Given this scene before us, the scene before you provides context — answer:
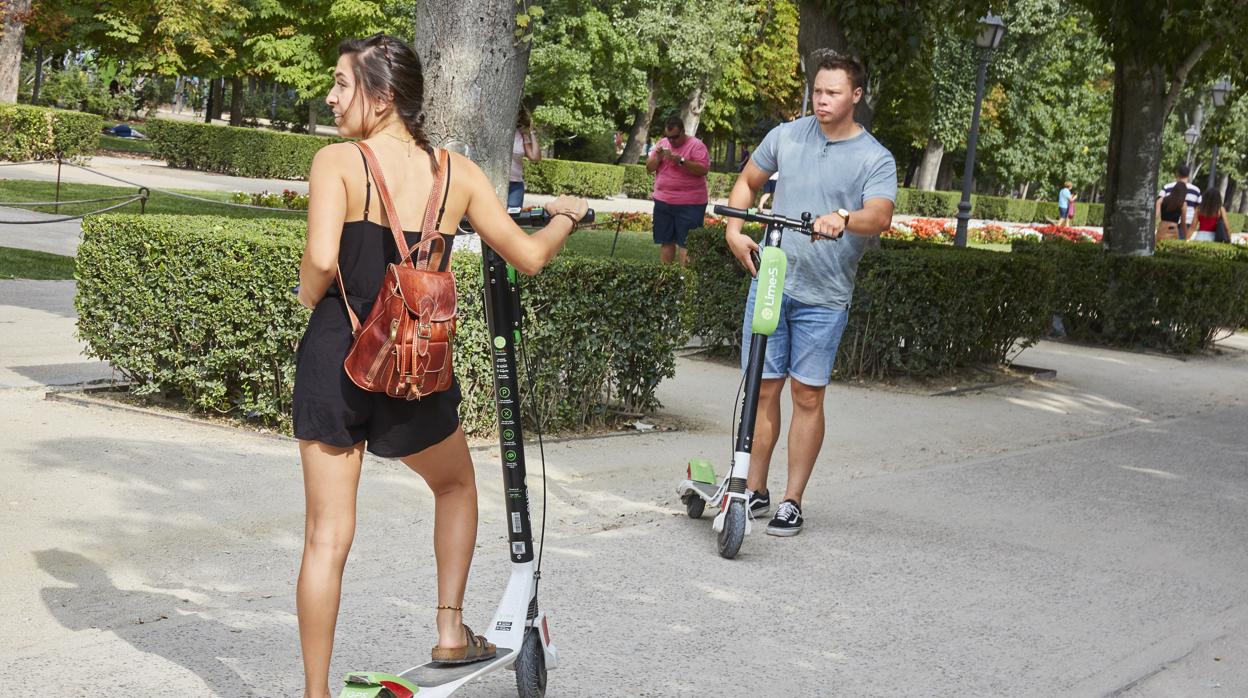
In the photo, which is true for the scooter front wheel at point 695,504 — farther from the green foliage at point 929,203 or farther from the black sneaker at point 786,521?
the green foliage at point 929,203

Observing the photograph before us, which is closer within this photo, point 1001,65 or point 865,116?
point 865,116

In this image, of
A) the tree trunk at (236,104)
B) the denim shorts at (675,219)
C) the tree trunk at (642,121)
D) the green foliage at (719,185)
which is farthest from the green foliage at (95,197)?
the tree trunk at (642,121)

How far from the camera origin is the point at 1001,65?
2202 inches

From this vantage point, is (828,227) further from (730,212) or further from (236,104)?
(236,104)

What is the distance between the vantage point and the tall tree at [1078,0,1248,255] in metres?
14.9

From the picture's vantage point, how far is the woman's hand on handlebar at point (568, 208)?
12.5ft

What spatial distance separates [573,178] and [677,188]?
87.8ft

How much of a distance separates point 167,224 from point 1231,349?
1273cm

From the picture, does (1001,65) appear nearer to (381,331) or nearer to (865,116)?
(865,116)

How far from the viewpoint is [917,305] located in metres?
11.0

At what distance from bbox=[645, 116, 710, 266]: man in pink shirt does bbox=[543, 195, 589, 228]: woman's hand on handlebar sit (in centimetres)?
1194

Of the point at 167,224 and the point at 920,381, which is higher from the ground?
the point at 167,224

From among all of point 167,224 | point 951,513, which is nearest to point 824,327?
point 951,513

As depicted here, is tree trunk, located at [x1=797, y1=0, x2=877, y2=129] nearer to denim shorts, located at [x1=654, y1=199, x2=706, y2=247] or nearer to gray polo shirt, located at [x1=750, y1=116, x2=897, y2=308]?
denim shorts, located at [x1=654, y1=199, x2=706, y2=247]
